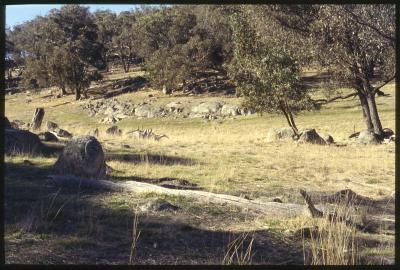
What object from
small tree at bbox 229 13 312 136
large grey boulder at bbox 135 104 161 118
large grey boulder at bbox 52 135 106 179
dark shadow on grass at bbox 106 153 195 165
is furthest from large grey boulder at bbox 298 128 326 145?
large grey boulder at bbox 135 104 161 118

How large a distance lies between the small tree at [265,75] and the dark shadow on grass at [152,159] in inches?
406

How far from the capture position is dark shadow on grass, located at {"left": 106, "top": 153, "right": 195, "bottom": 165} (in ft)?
51.8

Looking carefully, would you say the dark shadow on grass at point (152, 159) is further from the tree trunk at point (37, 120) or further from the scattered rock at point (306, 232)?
the tree trunk at point (37, 120)

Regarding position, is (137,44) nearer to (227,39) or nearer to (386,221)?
(227,39)

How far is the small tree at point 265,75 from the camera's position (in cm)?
2603

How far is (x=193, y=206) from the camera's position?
30.1 ft

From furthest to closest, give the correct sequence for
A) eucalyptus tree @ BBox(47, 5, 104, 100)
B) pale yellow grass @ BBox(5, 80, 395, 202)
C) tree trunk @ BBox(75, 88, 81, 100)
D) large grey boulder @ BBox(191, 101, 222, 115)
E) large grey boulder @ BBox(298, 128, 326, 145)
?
tree trunk @ BBox(75, 88, 81, 100) → eucalyptus tree @ BBox(47, 5, 104, 100) → large grey boulder @ BBox(191, 101, 222, 115) → large grey boulder @ BBox(298, 128, 326, 145) → pale yellow grass @ BBox(5, 80, 395, 202)

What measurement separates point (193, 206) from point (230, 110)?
128 ft

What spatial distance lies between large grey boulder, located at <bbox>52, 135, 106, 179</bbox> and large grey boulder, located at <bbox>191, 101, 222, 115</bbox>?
3683cm

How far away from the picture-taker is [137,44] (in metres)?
68.5

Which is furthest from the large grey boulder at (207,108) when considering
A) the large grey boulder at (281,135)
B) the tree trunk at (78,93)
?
the large grey boulder at (281,135)

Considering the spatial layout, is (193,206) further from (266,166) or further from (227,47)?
(227,47)

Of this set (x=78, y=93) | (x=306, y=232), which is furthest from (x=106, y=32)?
(x=306, y=232)

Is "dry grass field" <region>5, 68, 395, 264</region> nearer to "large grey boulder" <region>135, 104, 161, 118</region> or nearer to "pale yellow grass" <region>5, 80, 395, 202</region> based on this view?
"pale yellow grass" <region>5, 80, 395, 202</region>
